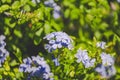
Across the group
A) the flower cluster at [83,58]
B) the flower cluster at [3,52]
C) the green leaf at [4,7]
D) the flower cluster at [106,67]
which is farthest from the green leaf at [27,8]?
the flower cluster at [106,67]

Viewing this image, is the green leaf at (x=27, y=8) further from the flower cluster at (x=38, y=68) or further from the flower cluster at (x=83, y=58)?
the flower cluster at (x=83, y=58)

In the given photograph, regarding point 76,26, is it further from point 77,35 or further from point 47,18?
point 47,18

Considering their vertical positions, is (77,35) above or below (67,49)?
above

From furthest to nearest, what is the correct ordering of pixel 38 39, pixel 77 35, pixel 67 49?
pixel 77 35 → pixel 38 39 → pixel 67 49

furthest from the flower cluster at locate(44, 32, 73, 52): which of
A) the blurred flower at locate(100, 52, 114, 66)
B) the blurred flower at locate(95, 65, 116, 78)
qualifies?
the blurred flower at locate(95, 65, 116, 78)

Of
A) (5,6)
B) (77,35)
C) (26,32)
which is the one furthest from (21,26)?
(77,35)

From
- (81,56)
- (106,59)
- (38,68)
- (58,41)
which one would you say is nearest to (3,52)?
(38,68)
